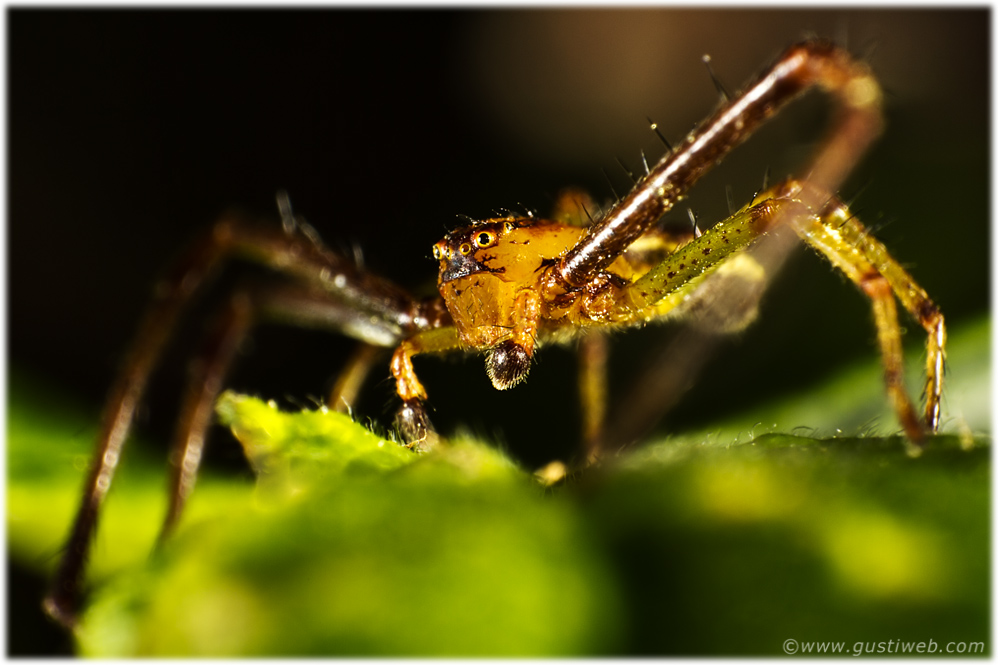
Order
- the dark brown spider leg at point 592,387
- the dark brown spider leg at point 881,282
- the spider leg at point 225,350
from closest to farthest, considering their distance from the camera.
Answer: the dark brown spider leg at point 881,282
the spider leg at point 225,350
the dark brown spider leg at point 592,387

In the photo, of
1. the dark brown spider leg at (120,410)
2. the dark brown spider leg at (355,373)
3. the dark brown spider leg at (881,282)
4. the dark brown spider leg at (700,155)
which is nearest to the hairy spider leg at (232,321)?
the dark brown spider leg at (120,410)

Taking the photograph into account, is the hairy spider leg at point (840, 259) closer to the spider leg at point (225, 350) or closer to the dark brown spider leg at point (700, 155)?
the dark brown spider leg at point (700, 155)

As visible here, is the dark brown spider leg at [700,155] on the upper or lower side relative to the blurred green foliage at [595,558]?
upper

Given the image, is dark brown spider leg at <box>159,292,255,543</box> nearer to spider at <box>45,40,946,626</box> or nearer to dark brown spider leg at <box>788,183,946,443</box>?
spider at <box>45,40,946,626</box>

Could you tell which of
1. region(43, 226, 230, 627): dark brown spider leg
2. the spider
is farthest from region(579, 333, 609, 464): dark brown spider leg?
region(43, 226, 230, 627): dark brown spider leg

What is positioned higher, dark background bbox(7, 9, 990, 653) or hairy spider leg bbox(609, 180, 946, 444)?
dark background bbox(7, 9, 990, 653)

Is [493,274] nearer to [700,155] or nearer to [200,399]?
[700,155]

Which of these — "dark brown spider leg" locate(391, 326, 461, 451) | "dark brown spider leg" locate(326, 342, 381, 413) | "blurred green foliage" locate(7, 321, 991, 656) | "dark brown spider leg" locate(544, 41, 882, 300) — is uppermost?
"dark brown spider leg" locate(544, 41, 882, 300)

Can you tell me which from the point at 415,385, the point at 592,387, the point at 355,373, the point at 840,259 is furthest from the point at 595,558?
the point at 592,387

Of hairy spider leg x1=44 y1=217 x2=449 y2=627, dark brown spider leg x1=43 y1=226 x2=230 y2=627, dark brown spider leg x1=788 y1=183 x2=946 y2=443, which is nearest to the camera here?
dark brown spider leg x1=788 y1=183 x2=946 y2=443

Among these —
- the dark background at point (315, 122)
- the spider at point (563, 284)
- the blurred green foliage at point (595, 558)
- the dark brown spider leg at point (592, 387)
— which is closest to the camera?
the blurred green foliage at point (595, 558)
